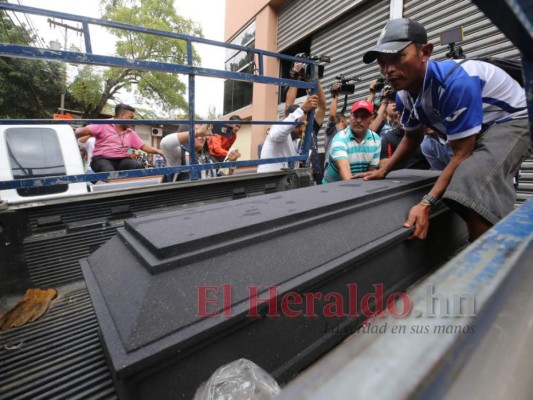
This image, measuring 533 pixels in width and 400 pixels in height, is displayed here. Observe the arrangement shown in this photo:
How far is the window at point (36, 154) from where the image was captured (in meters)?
2.80

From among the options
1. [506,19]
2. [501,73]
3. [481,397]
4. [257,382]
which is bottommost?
[257,382]

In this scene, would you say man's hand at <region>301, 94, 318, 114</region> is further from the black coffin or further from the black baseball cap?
the black coffin

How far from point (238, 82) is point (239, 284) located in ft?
37.4

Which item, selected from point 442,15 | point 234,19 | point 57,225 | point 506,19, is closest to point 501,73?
point 506,19

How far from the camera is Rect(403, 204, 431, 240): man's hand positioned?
1520 millimetres

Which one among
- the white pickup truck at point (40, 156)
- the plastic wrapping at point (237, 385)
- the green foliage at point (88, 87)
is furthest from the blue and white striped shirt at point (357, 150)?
the green foliage at point (88, 87)

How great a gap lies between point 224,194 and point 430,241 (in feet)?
4.85

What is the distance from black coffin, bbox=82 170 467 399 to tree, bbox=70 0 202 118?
56.7ft

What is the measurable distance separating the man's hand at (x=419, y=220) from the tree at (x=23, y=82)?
52.4ft

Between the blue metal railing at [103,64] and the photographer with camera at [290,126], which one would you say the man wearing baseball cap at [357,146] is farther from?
the blue metal railing at [103,64]

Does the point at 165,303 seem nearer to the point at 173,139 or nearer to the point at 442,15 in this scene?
the point at 173,139

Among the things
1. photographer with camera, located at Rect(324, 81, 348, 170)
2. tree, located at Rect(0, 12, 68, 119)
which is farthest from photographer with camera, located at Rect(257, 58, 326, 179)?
tree, located at Rect(0, 12, 68, 119)

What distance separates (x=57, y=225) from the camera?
1.65 m

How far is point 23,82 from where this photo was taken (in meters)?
13.0
